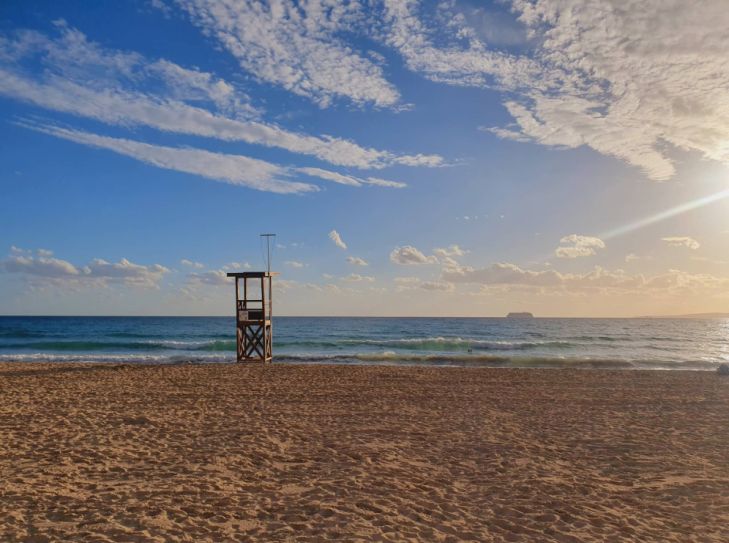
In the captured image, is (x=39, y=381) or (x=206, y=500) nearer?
Answer: (x=206, y=500)

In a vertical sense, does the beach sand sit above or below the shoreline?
above

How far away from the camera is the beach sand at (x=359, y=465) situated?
15.4ft

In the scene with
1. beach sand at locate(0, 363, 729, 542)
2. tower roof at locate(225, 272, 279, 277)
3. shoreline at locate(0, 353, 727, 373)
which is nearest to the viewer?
beach sand at locate(0, 363, 729, 542)

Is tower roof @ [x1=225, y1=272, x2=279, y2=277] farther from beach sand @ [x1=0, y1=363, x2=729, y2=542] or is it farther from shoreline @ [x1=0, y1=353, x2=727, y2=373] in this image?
beach sand @ [x1=0, y1=363, x2=729, y2=542]

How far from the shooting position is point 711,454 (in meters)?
7.23

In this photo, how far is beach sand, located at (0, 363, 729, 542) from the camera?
468cm

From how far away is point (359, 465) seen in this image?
6.49 metres

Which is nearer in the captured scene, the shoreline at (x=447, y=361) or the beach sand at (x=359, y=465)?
the beach sand at (x=359, y=465)

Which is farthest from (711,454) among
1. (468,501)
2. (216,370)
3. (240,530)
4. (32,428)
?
(216,370)

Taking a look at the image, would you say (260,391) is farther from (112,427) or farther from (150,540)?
(150,540)

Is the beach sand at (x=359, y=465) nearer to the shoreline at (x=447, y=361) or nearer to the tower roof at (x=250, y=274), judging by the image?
the tower roof at (x=250, y=274)

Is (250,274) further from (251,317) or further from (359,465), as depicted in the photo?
(359,465)

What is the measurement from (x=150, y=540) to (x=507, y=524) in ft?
11.0

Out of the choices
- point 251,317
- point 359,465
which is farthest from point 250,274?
point 359,465
